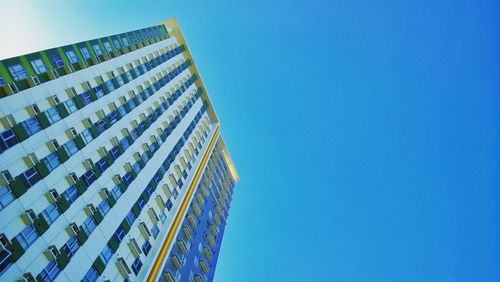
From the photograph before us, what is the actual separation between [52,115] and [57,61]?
650cm

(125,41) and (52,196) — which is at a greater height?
(125,41)

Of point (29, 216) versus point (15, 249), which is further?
point (29, 216)

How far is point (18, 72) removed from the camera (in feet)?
101

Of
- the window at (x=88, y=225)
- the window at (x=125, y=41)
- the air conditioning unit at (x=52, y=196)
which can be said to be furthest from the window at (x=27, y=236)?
the window at (x=125, y=41)

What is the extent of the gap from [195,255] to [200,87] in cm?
3535

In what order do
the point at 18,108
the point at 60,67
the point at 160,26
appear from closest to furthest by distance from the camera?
the point at 18,108
the point at 60,67
the point at 160,26

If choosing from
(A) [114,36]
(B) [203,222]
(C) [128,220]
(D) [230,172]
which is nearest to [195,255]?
(B) [203,222]

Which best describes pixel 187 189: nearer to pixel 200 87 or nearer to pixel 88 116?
pixel 88 116

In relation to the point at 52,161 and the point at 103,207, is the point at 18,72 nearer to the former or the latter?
the point at 52,161

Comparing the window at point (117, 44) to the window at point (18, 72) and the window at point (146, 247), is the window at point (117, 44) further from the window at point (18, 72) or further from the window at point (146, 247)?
the window at point (146, 247)

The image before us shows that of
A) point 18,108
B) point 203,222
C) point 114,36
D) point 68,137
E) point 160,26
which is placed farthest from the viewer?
point 160,26

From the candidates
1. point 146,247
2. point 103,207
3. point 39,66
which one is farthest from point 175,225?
point 39,66

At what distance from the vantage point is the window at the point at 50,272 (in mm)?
25600

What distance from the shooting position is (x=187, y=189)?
53.0 metres
